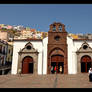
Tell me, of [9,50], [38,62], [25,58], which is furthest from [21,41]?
[9,50]

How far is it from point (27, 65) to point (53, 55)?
561 cm

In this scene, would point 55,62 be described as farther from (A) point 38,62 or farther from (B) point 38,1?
(B) point 38,1

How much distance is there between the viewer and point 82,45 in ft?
76.1

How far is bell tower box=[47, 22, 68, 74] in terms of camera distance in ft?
76.2

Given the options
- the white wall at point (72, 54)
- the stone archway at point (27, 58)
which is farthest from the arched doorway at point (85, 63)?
the stone archway at point (27, 58)

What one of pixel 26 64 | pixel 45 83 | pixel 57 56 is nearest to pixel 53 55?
pixel 57 56

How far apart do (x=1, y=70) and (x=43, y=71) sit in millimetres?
12083

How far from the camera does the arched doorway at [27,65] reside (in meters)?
23.2

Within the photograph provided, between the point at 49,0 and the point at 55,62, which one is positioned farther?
the point at 55,62

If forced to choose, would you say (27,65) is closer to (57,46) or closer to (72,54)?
(57,46)

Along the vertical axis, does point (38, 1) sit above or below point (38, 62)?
above

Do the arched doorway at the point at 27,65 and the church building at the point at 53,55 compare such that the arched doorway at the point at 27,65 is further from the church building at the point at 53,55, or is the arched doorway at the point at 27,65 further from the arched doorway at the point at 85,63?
the arched doorway at the point at 85,63

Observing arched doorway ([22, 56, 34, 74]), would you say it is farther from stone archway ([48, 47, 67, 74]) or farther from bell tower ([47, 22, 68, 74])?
stone archway ([48, 47, 67, 74])

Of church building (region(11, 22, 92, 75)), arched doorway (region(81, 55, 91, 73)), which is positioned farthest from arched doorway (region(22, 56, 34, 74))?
arched doorway (region(81, 55, 91, 73))
